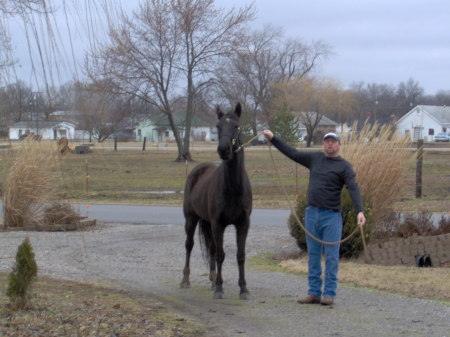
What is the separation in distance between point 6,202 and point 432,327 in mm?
10709

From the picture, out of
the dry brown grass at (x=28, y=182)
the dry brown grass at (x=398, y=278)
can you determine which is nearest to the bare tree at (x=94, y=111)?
the dry brown grass at (x=398, y=278)

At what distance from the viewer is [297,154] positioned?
7910mm

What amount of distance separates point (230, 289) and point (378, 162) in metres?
4.60

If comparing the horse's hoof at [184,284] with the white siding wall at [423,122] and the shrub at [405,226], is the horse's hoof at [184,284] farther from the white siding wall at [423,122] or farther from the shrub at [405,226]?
the white siding wall at [423,122]

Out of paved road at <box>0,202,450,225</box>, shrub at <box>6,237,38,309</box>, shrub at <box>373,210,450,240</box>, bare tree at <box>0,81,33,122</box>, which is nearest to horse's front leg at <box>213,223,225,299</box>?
shrub at <box>6,237,38,309</box>

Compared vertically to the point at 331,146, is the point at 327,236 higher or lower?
lower

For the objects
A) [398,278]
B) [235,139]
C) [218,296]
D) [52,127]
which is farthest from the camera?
[398,278]

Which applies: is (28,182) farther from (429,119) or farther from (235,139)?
(429,119)

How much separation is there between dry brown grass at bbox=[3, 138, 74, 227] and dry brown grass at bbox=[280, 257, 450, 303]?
243 inches

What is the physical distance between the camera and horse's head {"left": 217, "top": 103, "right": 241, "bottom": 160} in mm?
7379

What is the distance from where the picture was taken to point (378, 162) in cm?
1185

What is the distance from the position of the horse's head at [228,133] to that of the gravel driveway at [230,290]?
6.00 ft

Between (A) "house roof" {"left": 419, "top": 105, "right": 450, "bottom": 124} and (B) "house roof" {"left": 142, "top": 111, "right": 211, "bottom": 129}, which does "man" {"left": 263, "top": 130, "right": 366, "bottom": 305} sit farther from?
(A) "house roof" {"left": 419, "top": 105, "right": 450, "bottom": 124}

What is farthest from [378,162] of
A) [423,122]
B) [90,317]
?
[423,122]
